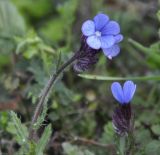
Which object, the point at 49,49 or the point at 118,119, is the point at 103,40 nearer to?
the point at 118,119

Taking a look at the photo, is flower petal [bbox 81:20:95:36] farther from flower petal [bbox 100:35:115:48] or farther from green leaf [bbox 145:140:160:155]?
green leaf [bbox 145:140:160:155]

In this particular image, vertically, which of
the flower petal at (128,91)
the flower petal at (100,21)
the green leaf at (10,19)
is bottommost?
the green leaf at (10,19)

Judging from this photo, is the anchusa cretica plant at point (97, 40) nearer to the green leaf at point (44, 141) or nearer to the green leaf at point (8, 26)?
the green leaf at point (44, 141)

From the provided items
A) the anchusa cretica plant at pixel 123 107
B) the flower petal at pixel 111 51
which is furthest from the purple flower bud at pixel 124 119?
the flower petal at pixel 111 51

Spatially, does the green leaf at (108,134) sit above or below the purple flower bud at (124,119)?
below

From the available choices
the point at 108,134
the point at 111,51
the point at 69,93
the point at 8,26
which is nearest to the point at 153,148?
the point at 108,134

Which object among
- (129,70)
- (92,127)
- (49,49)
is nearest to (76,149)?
(92,127)

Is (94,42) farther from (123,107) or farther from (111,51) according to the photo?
(123,107)
